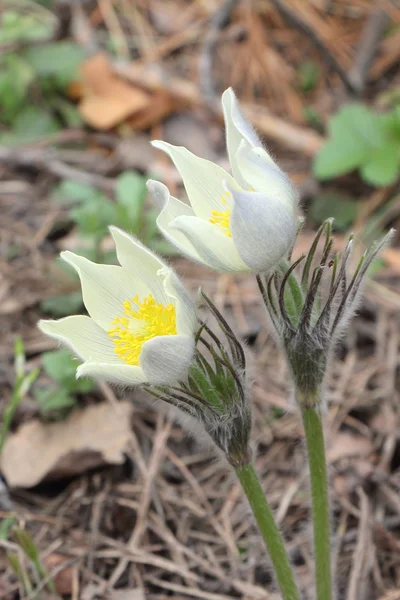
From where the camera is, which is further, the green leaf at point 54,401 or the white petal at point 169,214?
the green leaf at point 54,401

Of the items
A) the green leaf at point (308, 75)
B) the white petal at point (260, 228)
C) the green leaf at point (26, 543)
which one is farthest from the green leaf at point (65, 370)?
the green leaf at point (308, 75)

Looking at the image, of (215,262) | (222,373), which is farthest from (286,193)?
(222,373)

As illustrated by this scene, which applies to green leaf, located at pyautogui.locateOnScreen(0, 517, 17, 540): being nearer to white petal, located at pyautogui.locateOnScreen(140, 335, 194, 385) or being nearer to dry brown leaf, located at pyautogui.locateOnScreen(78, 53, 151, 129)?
white petal, located at pyautogui.locateOnScreen(140, 335, 194, 385)

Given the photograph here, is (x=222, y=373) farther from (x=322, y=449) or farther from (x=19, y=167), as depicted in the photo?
(x=19, y=167)

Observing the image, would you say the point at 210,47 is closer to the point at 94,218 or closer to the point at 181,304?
the point at 94,218

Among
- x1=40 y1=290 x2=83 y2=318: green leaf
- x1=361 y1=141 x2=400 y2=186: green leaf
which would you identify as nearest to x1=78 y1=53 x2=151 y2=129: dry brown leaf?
x1=361 y1=141 x2=400 y2=186: green leaf

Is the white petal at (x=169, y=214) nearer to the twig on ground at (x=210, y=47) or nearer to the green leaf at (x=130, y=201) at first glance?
the green leaf at (x=130, y=201)

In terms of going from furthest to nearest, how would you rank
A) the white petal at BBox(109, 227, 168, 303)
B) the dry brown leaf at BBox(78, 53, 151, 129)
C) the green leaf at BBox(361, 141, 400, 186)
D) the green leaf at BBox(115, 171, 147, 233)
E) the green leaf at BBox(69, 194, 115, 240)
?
the dry brown leaf at BBox(78, 53, 151, 129)
the green leaf at BBox(361, 141, 400, 186)
the green leaf at BBox(115, 171, 147, 233)
the green leaf at BBox(69, 194, 115, 240)
the white petal at BBox(109, 227, 168, 303)
